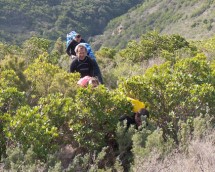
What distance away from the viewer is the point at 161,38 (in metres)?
12.9

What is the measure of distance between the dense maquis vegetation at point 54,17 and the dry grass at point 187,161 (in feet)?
210

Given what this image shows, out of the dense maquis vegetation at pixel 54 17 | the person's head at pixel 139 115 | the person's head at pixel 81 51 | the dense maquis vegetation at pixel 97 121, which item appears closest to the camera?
the dense maquis vegetation at pixel 97 121

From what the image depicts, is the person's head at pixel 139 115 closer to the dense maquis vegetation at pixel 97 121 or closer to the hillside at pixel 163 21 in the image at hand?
the dense maquis vegetation at pixel 97 121

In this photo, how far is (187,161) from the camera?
354cm

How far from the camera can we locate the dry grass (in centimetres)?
342

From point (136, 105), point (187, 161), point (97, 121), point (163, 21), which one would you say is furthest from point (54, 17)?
point (187, 161)

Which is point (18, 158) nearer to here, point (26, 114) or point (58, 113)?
point (26, 114)

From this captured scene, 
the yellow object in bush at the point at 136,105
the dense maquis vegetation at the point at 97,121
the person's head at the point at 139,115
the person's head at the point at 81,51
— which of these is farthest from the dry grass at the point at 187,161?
the person's head at the point at 81,51

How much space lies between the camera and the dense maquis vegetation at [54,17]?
241 ft

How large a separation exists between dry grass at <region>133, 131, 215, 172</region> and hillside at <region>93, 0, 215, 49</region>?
2096 inches

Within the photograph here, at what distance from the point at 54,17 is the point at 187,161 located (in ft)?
287

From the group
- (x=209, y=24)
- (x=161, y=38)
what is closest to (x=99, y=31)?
(x=209, y=24)

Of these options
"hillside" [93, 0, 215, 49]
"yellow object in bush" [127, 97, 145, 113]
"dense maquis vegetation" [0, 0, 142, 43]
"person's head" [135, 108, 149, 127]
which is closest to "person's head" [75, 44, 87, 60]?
"yellow object in bush" [127, 97, 145, 113]

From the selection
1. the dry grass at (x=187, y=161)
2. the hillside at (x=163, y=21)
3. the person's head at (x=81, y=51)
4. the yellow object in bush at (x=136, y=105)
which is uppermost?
the person's head at (x=81, y=51)
